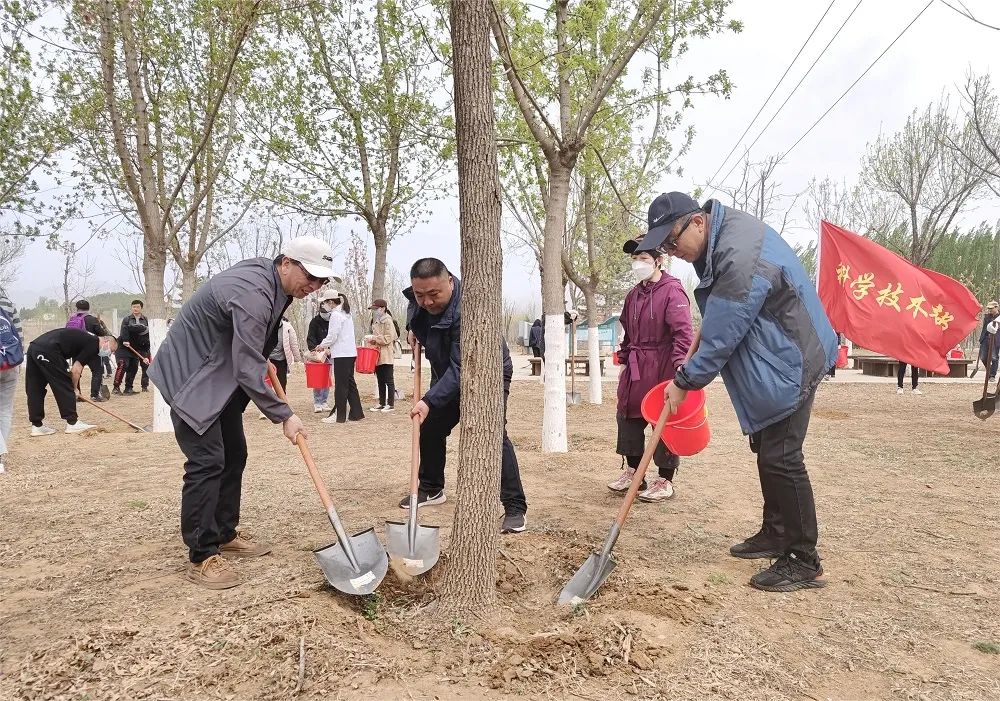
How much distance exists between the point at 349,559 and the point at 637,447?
2.36 meters

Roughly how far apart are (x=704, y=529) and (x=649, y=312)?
149 cm

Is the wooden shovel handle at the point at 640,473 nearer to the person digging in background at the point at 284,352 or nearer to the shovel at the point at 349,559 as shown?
the shovel at the point at 349,559

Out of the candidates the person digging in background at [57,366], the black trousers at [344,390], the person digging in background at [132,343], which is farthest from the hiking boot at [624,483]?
the person digging in background at [132,343]

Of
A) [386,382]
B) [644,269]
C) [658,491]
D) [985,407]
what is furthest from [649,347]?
[985,407]

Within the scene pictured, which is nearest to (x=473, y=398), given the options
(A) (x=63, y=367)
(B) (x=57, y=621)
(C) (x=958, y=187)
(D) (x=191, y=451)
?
(D) (x=191, y=451)

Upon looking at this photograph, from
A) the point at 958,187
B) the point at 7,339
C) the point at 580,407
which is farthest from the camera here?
the point at 958,187

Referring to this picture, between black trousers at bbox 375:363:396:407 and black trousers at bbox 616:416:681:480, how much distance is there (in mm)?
A: 6127

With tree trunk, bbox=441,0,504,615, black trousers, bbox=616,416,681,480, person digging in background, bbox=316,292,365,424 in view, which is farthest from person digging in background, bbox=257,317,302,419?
tree trunk, bbox=441,0,504,615

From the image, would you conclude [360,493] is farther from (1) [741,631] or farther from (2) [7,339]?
(2) [7,339]

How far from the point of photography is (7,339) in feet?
19.6

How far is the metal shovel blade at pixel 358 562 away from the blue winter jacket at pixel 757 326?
5.48 feet

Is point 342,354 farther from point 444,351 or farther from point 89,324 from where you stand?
point 444,351

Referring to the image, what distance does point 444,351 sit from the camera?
393cm

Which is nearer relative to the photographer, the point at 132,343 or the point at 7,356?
the point at 7,356
